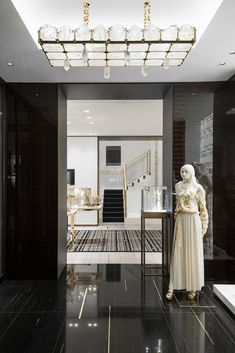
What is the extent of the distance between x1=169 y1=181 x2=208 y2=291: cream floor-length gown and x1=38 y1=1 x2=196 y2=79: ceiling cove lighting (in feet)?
5.42

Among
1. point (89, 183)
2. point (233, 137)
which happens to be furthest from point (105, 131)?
point (233, 137)

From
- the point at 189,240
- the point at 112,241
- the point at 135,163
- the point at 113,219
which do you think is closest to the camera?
the point at 189,240

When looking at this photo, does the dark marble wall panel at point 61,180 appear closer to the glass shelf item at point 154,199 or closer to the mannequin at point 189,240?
the glass shelf item at point 154,199

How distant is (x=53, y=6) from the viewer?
2670 mm

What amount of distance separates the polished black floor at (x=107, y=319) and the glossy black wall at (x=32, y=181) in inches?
12.6

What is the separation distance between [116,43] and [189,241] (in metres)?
2.39

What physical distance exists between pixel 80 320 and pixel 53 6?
3.11 m

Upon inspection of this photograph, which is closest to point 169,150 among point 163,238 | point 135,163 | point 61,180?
point 163,238

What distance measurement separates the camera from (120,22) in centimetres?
295

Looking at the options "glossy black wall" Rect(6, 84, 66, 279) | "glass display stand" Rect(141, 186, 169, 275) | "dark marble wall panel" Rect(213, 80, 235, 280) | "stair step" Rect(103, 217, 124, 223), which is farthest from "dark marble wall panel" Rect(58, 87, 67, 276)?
"stair step" Rect(103, 217, 124, 223)

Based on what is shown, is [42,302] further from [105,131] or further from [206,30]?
[105,131]

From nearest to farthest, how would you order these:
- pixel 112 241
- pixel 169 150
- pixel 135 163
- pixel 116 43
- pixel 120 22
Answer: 1. pixel 116 43
2. pixel 120 22
3. pixel 169 150
4. pixel 112 241
5. pixel 135 163

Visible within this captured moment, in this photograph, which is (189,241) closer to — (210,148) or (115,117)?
(210,148)

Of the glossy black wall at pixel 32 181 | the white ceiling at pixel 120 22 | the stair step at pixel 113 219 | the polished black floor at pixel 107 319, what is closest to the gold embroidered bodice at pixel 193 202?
the polished black floor at pixel 107 319
